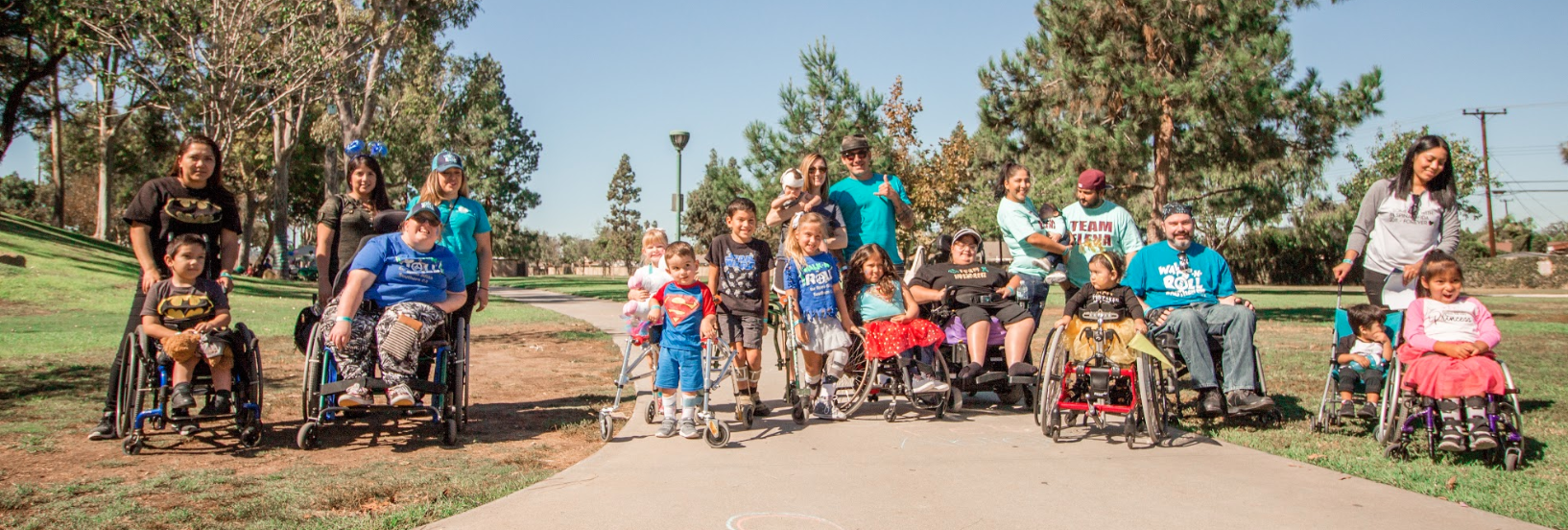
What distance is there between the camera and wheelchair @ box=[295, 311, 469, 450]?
5090mm

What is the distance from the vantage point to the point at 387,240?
5.38 metres

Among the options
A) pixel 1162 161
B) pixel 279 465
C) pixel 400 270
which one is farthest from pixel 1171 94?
pixel 279 465

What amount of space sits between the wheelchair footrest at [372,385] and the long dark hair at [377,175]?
1401 mm

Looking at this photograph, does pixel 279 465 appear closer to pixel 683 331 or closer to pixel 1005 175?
pixel 683 331

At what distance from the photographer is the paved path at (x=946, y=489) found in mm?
3701

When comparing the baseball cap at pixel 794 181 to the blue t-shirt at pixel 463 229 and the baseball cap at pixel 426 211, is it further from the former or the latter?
the baseball cap at pixel 426 211

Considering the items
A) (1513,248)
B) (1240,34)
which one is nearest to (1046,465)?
(1240,34)

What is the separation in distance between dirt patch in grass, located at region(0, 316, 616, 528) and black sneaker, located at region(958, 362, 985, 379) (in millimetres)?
2442

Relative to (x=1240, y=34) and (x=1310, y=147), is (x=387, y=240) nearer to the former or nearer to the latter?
(x=1240, y=34)

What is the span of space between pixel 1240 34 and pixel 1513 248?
184ft

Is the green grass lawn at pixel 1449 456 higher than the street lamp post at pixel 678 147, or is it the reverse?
the street lamp post at pixel 678 147

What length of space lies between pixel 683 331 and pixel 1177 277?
3.16m

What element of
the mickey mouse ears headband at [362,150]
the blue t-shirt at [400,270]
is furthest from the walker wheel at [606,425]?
the mickey mouse ears headband at [362,150]

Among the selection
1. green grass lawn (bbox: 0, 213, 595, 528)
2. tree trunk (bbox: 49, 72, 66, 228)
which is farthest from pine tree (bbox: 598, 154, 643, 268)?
green grass lawn (bbox: 0, 213, 595, 528)
